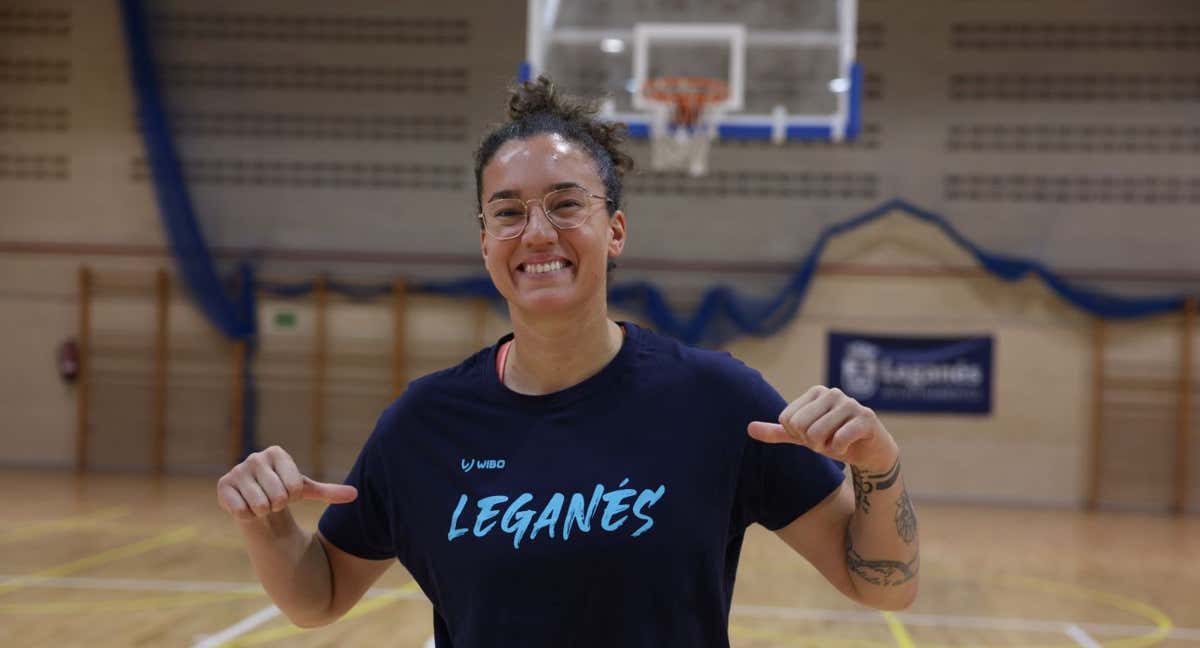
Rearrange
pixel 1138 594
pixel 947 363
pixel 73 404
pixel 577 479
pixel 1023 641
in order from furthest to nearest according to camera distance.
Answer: pixel 73 404 < pixel 947 363 < pixel 1138 594 < pixel 1023 641 < pixel 577 479

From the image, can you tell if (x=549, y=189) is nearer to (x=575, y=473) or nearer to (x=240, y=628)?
(x=575, y=473)

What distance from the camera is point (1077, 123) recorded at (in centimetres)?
1085

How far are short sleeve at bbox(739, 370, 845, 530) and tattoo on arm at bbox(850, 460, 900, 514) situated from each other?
0.07m

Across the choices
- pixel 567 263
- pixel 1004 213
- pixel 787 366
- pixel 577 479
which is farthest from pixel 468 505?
pixel 1004 213

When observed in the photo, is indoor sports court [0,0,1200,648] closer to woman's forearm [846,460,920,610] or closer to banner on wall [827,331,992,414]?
banner on wall [827,331,992,414]

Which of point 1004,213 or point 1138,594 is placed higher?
point 1004,213

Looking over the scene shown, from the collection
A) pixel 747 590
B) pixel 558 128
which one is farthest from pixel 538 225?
pixel 747 590

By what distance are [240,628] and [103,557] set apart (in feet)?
7.28

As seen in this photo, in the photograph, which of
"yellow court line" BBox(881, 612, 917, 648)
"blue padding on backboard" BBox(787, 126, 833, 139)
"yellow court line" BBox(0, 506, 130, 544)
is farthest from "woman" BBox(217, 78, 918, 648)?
"yellow court line" BBox(0, 506, 130, 544)

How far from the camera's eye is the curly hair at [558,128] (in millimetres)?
1774

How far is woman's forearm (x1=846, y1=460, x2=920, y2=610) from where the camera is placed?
163 centimetres

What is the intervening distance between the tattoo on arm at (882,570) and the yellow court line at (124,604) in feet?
16.2

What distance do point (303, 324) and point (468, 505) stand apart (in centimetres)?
1027

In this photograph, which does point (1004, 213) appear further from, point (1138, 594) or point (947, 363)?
point (1138, 594)
